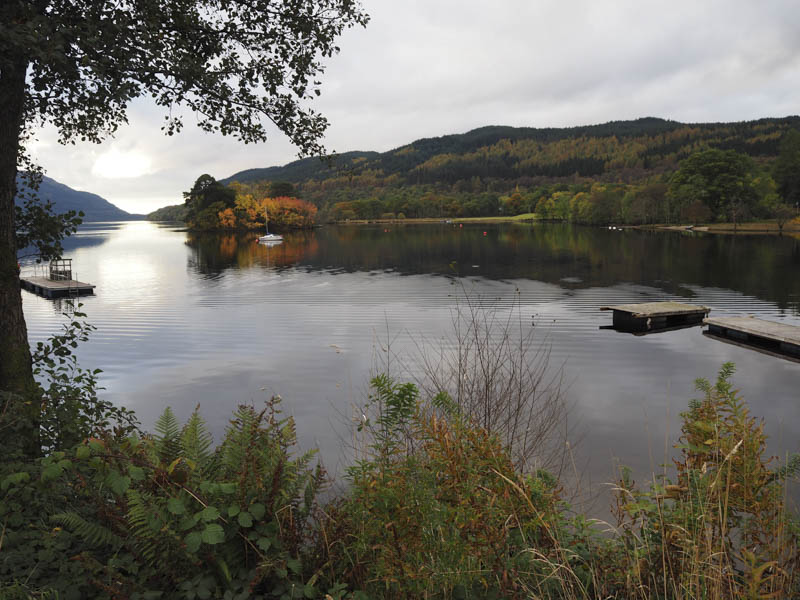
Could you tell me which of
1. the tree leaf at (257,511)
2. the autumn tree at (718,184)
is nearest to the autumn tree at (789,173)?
the autumn tree at (718,184)

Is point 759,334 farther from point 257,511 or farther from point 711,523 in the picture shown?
point 257,511

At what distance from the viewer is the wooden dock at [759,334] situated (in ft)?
62.3

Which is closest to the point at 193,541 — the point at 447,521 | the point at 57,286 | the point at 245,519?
the point at 245,519

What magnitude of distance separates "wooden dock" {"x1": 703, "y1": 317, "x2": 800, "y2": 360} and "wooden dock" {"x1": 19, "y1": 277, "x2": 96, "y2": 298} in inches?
1513

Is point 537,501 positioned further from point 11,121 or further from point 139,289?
point 139,289

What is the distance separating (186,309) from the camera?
30.7 meters

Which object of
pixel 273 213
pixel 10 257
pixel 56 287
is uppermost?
pixel 273 213

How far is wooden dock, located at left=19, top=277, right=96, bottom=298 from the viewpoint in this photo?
116ft

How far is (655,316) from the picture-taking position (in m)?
23.9

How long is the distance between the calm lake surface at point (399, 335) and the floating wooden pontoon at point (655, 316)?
1.02 meters

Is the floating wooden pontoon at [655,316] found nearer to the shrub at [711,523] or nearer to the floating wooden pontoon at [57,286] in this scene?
the shrub at [711,523]

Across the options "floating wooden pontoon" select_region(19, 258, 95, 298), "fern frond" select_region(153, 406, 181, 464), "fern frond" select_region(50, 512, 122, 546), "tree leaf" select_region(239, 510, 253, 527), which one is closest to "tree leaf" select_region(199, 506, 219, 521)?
"tree leaf" select_region(239, 510, 253, 527)

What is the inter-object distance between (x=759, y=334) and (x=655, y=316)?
4490 mm

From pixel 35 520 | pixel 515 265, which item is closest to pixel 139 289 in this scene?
pixel 515 265
